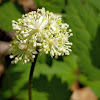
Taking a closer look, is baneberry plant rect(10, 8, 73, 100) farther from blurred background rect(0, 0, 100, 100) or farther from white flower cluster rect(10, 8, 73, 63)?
blurred background rect(0, 0, 100, 100)

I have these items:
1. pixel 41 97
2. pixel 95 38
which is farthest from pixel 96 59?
pixel 41 97

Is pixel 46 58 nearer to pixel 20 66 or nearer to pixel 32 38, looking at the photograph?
pixel 20 66

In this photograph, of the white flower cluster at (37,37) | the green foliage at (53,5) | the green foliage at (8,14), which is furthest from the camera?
the green foliage at (53,5)

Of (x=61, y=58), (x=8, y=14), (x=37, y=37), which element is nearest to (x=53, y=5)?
(x=8, y=14)

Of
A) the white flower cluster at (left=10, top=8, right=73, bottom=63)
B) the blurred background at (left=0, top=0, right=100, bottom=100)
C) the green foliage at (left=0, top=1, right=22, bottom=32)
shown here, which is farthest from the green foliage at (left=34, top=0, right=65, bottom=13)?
the white flower cluster at (left=10, top=8, right=73, bottom=63)

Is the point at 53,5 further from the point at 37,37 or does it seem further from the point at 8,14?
the point at 37,37

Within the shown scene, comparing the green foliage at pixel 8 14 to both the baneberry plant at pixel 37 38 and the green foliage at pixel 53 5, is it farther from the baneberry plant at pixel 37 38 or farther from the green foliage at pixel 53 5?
the baneberry plant at pixel 37 38

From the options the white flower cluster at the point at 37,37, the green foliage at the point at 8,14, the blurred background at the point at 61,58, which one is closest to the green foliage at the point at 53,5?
the blurred background at the point at 61,58
